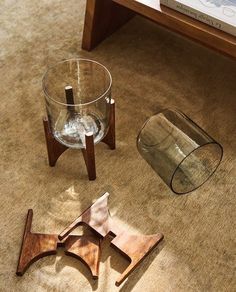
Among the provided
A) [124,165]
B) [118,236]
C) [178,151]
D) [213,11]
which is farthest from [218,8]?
[118,236]

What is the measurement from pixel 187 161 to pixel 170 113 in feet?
0.52

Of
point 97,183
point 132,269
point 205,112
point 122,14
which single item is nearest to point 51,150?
point 97,183

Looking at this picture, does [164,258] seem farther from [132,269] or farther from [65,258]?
[65,258]

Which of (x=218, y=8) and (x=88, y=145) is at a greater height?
(x=218, y=8)

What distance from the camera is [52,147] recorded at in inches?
51.7

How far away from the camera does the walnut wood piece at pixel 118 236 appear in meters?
1.16

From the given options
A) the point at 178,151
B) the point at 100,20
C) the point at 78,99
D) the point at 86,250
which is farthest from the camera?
the point at 100,20

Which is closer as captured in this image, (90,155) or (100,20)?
(90,155)

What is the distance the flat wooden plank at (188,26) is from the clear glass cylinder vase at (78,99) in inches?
11.1

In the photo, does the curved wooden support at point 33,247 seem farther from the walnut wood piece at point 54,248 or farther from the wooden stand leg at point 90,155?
the wooden stand leg at point 90,155

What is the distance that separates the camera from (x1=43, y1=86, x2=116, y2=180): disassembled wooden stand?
4.04ft

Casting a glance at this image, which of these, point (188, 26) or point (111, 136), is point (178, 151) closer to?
point (111, 136)

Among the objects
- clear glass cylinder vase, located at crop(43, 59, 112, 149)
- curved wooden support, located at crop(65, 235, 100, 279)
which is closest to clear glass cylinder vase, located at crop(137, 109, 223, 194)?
clear glass cylinder vase, located at crop(43, 59, 112, 149)

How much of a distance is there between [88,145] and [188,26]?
50 centimetres
